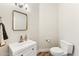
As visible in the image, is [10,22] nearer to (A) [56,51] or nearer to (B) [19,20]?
(B) [19,20]

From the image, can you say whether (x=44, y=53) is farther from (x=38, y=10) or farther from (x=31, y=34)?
(x=38, y=10)

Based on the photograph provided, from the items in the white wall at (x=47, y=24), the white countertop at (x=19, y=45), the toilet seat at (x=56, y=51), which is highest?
the white wall at (x=47, y=24)

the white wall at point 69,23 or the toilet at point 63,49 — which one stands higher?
the white wall at point 69,23

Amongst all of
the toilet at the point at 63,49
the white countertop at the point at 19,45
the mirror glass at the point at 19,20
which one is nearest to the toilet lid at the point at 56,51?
the toilet at the point at 63,49

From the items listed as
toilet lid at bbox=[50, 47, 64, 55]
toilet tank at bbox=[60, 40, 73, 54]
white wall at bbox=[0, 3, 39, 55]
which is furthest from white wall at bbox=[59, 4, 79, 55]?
white wall at bbox=[0, 3, 39, 55]

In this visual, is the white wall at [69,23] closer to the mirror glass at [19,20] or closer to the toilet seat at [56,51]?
the toilet seat at [56,51]

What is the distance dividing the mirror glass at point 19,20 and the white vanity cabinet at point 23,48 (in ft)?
0.67

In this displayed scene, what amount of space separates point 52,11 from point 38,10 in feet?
0.62

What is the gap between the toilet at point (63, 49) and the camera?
4.42 ft

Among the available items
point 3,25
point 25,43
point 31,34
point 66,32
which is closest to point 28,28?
point 31,34

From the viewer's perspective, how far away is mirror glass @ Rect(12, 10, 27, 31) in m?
1.33

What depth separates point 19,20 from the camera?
1365 millimetres

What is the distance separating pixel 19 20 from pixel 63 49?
73 cm

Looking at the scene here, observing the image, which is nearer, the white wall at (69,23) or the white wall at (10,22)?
the white wall at (10,22)
